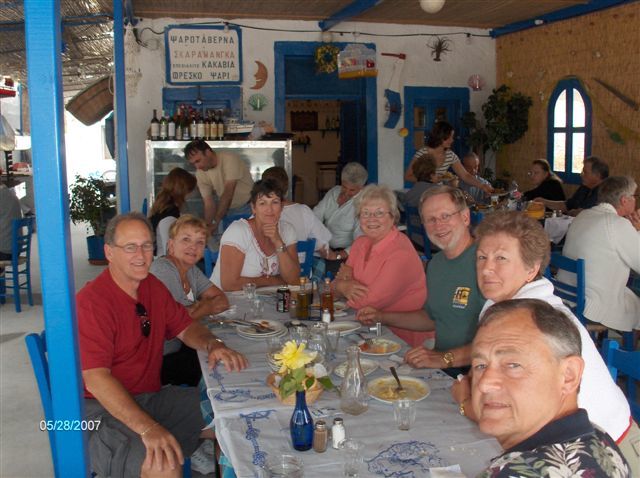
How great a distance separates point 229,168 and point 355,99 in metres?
3.51

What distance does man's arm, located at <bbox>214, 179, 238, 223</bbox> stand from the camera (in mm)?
6680

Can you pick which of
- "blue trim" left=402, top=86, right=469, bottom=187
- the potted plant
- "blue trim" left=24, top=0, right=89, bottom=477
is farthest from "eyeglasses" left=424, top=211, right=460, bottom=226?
the potted plant

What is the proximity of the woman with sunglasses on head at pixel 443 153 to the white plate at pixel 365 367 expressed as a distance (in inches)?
198

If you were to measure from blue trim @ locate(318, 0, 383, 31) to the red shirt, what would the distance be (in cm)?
516

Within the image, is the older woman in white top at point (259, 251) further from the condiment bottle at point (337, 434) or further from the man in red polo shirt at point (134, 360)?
the condiment bottle at point (337, 434)

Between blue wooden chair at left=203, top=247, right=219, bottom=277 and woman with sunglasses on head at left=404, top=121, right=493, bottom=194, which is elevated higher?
woman with sunglasses on head at left=404, top=121, right=493, bottom=194

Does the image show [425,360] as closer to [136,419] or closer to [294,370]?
[294,370]

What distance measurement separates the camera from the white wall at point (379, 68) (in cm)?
850

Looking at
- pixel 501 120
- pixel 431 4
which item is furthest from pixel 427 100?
pixel 431 4

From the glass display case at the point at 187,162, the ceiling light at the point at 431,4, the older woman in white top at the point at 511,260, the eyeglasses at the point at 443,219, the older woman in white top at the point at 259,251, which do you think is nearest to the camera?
the older woman in white top at the point at 511,260

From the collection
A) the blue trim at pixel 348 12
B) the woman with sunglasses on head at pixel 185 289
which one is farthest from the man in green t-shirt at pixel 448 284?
the blue trim at pixel 348 12

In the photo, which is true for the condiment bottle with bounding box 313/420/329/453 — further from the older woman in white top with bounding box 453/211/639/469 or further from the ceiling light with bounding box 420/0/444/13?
the ceiling light with bounding box 420/0/444/13

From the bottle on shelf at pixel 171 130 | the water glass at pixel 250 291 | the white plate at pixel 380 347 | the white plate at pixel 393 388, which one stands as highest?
the bottle on shelf at pixel 171 130

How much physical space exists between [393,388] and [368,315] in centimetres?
87
